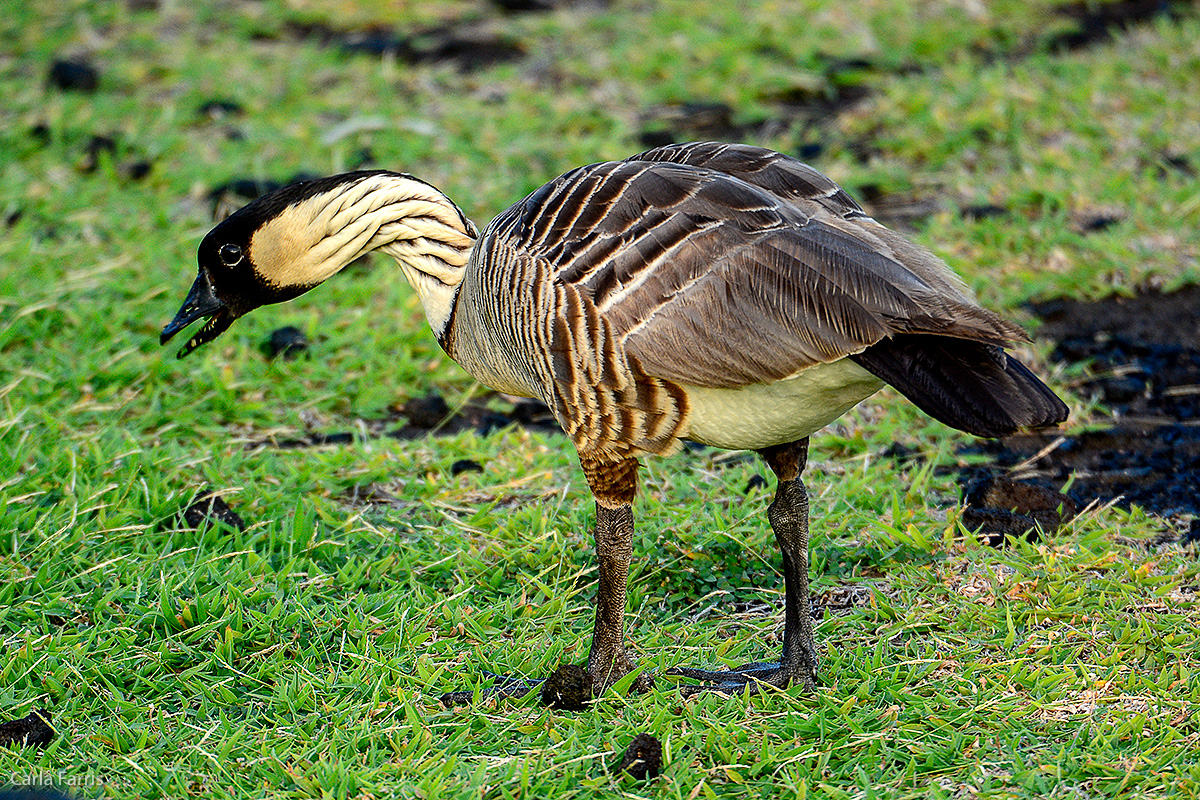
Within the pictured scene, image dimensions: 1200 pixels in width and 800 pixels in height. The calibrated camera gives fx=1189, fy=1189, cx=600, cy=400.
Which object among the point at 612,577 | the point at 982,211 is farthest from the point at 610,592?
the point at 982,211

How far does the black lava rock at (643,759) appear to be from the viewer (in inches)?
129

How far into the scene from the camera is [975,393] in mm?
3021

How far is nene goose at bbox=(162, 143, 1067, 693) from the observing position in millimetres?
3148

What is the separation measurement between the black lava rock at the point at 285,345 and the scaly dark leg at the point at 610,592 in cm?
260

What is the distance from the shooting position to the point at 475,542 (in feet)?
14.8

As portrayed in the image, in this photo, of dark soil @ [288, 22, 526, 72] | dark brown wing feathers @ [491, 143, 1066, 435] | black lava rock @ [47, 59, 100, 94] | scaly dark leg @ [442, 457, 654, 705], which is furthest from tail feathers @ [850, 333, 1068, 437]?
black lava rock @ [47, 59, 100, 94]

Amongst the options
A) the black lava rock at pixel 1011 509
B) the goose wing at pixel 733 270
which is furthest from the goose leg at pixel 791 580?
the black lava rock at pixel 1011 509

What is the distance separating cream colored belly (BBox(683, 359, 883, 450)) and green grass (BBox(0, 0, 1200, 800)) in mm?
804

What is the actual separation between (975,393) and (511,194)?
15.0 ft

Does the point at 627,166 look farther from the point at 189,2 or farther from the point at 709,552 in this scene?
the point at 189,2

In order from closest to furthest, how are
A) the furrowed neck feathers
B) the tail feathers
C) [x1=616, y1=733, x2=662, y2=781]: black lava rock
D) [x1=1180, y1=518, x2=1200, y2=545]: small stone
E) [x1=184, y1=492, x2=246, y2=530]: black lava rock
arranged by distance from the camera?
the tail feathers → [x1=616, y1=733, x2=662, y2=781]: black lava rock → the furrowed neck feathers → [x1=1180, y1=518, x2=1200, y2=545]: small stone → [x1=184, y1=492, x2=246, y2=530]: black lava rock

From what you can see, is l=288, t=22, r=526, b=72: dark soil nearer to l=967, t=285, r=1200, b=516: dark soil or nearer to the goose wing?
l=967, t=285, r=1200, b=516: dark soil

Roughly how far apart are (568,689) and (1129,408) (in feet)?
10.4

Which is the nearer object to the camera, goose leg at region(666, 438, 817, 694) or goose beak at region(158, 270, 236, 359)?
goose leg at region(666, 438, 817, 694)
